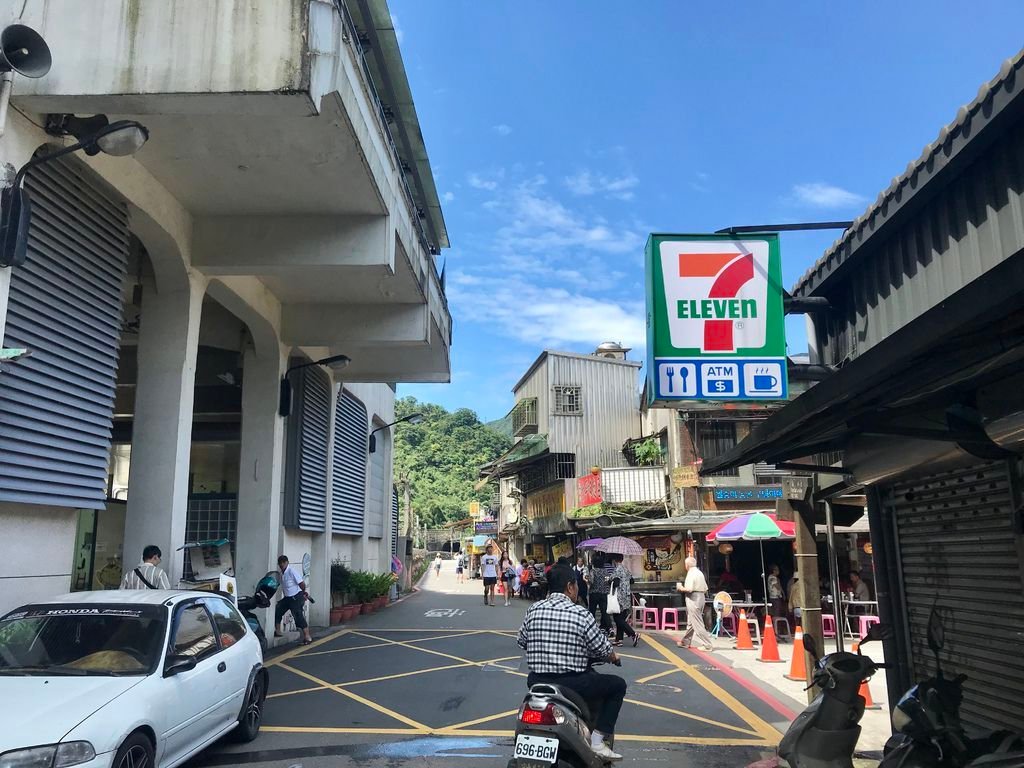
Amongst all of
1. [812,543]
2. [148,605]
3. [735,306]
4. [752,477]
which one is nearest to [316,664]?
[148,605]

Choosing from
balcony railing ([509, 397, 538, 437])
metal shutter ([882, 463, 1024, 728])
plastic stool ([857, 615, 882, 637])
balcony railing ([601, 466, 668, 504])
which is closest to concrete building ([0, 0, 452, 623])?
metal shutter ([882, 463, 1024, 728])

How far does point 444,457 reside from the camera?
255ft

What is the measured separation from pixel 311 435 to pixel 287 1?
971 centimetres

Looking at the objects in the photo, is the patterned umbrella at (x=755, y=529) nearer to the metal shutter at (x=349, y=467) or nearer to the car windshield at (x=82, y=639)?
the metal shutter at (x=349, y=467)

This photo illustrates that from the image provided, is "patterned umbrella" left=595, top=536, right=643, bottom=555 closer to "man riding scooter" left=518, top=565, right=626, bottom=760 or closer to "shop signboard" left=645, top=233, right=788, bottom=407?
"shop signboard" left=645, top=233, right=788, bottom=407

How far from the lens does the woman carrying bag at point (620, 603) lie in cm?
1410

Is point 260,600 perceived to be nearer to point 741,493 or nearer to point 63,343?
point 63,343

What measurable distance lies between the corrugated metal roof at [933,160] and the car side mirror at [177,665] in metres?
6.68

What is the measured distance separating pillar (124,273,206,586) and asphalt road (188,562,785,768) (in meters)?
2.36

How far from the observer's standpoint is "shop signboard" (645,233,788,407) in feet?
21.3

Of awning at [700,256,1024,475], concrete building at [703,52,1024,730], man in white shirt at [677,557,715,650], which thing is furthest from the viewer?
man in white shirt at [677,557,715,650]

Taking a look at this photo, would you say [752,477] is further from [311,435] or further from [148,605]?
[148,605]

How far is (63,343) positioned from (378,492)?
17443mm

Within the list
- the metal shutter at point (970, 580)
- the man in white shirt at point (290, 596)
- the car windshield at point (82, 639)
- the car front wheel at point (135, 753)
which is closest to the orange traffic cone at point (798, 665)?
the metal shutter at point (970, 580)
